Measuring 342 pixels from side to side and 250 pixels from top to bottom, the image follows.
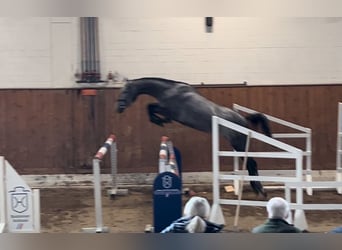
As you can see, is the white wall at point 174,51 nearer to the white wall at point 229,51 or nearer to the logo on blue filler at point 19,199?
the white wall at point 229,51

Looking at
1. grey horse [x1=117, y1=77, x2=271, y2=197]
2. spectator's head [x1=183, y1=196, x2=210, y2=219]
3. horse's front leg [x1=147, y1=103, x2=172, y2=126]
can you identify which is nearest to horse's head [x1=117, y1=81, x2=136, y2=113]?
grey horse [x1=117, y1=77, x2=271, y2=197]

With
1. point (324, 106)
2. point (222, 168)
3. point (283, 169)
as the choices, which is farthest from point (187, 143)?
point (324, 106)

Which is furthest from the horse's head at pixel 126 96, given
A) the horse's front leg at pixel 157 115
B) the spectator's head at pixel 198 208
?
the spectator's head at pixel 198 208

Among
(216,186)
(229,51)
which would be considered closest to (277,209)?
(216,186)

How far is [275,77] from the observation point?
235 inches

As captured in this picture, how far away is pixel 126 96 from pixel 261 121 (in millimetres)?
1211

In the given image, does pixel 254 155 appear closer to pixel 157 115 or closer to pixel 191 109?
pixel 191 109

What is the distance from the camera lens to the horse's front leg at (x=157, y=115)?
17.4 ft

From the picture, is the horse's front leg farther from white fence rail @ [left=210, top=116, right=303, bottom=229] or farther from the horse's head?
white fence rail @ [left=210, top=116, right=303, bottom=229]

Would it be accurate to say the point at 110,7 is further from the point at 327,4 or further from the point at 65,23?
the point at 65,23

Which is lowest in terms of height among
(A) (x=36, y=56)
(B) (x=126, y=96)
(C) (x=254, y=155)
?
(C) (x=254, y=155)

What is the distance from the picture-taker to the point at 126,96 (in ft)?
17.3

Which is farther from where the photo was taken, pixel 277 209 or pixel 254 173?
pixel 254 173

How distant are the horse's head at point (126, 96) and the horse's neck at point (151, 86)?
5 cm
